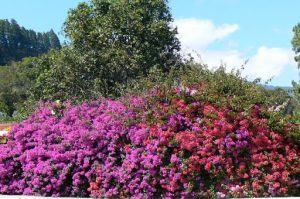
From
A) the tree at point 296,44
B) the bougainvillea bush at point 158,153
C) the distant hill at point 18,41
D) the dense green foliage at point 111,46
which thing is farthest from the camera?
the distant hill at point 18,41

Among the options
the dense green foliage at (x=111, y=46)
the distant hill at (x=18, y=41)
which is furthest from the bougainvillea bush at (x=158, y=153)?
the distant hill at (x=18, y=41)

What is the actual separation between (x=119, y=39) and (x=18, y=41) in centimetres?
13746

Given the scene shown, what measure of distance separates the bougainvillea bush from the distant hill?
13651 centimetres

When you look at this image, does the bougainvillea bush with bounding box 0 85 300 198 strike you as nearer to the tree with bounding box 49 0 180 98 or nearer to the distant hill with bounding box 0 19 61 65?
the tree with bounding box 49 0 180 98

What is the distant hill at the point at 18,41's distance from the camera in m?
150

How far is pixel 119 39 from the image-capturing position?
957 inches

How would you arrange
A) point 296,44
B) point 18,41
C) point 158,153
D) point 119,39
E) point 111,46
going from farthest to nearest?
point 18,41 → point 296,44 → point 119,39 → point 111,46 → point 158,153

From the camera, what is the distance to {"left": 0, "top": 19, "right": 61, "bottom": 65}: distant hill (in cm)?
15038

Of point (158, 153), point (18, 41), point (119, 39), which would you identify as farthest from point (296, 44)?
point (18, 41)

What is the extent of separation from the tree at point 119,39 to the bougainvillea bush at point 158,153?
1138 cm

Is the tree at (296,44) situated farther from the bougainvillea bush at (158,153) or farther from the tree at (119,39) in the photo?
the bougainvillea bush at (158,153)

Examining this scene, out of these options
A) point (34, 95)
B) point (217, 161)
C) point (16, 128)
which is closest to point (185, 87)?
point (217, 161)

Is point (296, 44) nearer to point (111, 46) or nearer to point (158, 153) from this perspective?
point (111, 46)

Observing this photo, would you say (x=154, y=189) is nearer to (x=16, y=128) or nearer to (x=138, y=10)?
(x=16, y=128)
